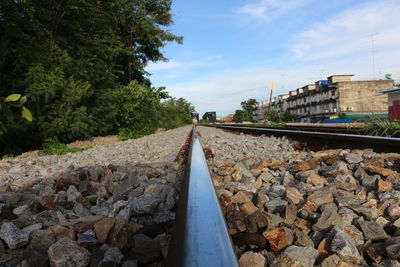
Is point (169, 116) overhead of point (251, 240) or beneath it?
overhead

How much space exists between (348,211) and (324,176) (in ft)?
3.93

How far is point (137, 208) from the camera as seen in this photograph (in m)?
2.10

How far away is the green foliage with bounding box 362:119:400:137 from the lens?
6.11 m

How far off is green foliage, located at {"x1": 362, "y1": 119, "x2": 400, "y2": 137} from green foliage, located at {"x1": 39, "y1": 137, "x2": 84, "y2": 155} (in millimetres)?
8088

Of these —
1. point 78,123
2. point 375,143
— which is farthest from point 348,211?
point 78,123

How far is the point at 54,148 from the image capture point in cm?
1005

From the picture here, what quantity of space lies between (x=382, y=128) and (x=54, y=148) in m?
9.18

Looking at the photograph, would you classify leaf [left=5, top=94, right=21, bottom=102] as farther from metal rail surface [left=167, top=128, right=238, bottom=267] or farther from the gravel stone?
metal rail surface [left=167, top=128, right=238, bottom=267]

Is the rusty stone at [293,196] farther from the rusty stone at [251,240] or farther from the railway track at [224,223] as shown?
the rusty stone at [251,240]

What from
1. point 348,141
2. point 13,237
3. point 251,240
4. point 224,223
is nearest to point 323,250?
point 251,240

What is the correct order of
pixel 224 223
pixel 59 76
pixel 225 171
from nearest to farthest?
1. pixel 224 223
2. pixel 225 171
3. pixel 59 76

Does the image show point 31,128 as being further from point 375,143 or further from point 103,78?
point 375,143

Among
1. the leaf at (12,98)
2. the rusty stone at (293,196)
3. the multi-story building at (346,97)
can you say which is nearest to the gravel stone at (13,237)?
the leaf at (12,98)

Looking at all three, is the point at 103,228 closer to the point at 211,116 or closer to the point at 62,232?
the point at 62,232
